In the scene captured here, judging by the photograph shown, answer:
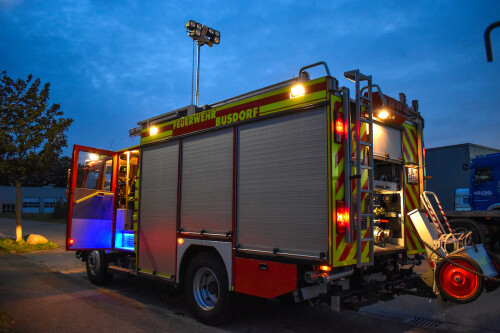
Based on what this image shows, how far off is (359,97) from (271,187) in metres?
1.48

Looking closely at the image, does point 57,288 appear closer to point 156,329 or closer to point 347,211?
point 156,329

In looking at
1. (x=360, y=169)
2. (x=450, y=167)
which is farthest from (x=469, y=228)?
(x=360, y=169)

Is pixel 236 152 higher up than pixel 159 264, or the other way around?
pixel 236 152

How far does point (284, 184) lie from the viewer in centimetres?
470

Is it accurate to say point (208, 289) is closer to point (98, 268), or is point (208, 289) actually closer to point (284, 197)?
point (284, 197)

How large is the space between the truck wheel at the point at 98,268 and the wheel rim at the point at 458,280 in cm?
613

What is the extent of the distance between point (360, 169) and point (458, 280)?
1580 millimetres

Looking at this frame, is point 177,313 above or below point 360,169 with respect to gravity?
below

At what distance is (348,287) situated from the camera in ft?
15.0

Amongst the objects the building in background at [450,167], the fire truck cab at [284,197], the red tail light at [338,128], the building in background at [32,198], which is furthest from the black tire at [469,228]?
Answer: the building in background at [32,198]

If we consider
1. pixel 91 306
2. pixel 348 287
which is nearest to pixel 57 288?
pixel 91 306

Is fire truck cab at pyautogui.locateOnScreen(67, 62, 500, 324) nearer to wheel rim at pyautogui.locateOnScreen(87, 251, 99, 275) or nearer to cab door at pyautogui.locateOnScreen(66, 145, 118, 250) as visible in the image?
cab door at pyautogui.locateOnScreen(66, 145, 118, 250)

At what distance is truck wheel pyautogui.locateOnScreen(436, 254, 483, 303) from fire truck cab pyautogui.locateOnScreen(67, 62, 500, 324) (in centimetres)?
Answer: 3

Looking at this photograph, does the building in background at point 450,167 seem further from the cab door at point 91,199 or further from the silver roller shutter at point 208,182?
the cab door at point 91,199
